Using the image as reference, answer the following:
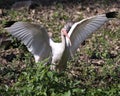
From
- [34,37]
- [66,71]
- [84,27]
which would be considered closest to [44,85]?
[34,37]

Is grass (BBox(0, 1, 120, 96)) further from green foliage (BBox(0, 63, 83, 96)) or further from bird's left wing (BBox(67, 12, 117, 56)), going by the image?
bird's left wing (BBox(67, 12, 117, 56))

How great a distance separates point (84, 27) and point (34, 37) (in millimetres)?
714

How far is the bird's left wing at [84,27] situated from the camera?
674 cm

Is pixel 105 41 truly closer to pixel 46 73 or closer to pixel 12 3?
pixel 12 3

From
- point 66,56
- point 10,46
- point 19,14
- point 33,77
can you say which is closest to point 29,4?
point 19,14

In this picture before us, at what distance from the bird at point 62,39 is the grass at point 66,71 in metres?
0.26

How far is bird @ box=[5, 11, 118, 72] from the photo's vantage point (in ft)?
21.9

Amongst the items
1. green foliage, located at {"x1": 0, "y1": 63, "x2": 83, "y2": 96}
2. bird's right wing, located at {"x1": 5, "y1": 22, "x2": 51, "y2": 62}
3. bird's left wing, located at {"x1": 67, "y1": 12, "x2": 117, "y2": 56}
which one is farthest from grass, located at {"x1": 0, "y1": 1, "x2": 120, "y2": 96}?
bird's left wing, located at {"x1": 67, "y1": 12, "x2": 117, "y2": 56}

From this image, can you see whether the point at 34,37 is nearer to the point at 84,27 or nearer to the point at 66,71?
the point at 84,27

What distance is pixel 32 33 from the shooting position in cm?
673

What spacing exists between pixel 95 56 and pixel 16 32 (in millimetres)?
1906

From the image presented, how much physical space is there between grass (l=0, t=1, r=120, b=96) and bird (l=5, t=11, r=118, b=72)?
0.26 m

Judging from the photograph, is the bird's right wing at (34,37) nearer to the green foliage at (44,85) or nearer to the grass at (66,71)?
the grass at (66,71)

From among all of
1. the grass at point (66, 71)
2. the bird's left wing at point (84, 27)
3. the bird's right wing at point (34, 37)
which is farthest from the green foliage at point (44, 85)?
the bird's left wing at point (84, 27)
